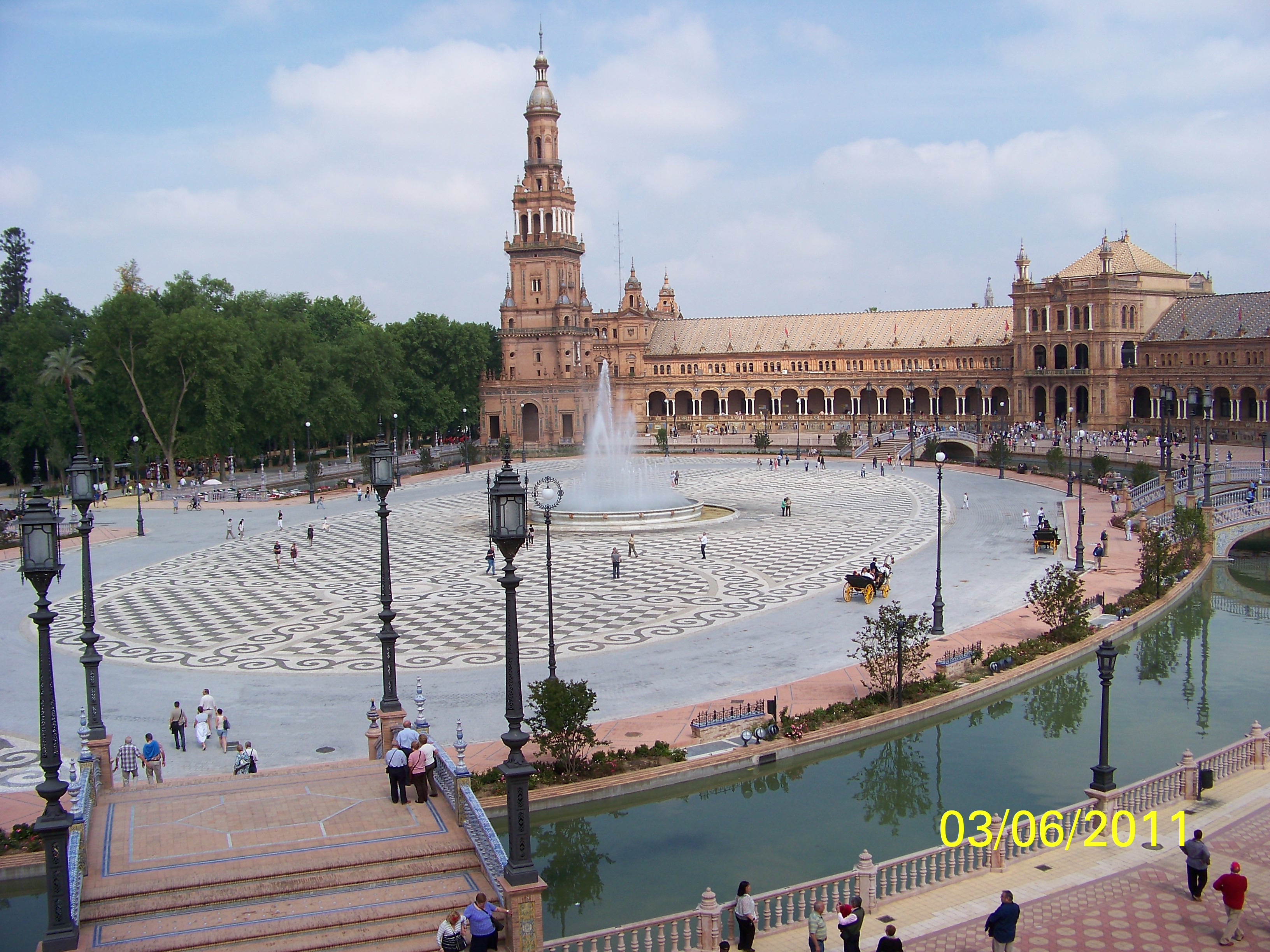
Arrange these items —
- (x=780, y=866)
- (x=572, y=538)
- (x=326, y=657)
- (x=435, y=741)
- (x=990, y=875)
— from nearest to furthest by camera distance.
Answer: (x=990, y=875) < (x=780, y=866) < (x=435, y=741) < (x=326, y=657) < (x=572, y=538)

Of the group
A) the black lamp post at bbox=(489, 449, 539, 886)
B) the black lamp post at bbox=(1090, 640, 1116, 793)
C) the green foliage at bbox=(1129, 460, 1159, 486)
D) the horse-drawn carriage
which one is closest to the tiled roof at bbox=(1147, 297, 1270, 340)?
the green foliage at bbox=(1129, 460, 1159, 486)

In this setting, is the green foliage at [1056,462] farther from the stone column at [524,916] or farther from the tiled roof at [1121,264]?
the stone column at [524,916]

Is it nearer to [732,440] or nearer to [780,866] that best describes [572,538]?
[780,866]

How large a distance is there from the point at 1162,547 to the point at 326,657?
80.6 ft

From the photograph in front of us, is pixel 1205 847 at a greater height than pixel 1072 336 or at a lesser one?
lesser

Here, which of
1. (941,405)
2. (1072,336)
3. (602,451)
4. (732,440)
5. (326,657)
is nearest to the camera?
(326,657)

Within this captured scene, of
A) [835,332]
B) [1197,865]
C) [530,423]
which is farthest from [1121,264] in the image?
[1197,865]

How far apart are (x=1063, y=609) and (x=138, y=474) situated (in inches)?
2194

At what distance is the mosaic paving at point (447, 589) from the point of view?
28.5 m

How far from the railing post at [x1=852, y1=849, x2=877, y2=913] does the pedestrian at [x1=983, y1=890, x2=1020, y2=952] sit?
183 centimetres

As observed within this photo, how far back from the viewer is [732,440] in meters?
98.0

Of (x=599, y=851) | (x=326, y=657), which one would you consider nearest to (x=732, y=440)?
(x=326, y=657)

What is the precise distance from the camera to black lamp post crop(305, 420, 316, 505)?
62.8 meters

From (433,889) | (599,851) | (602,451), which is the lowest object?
(599,851)
